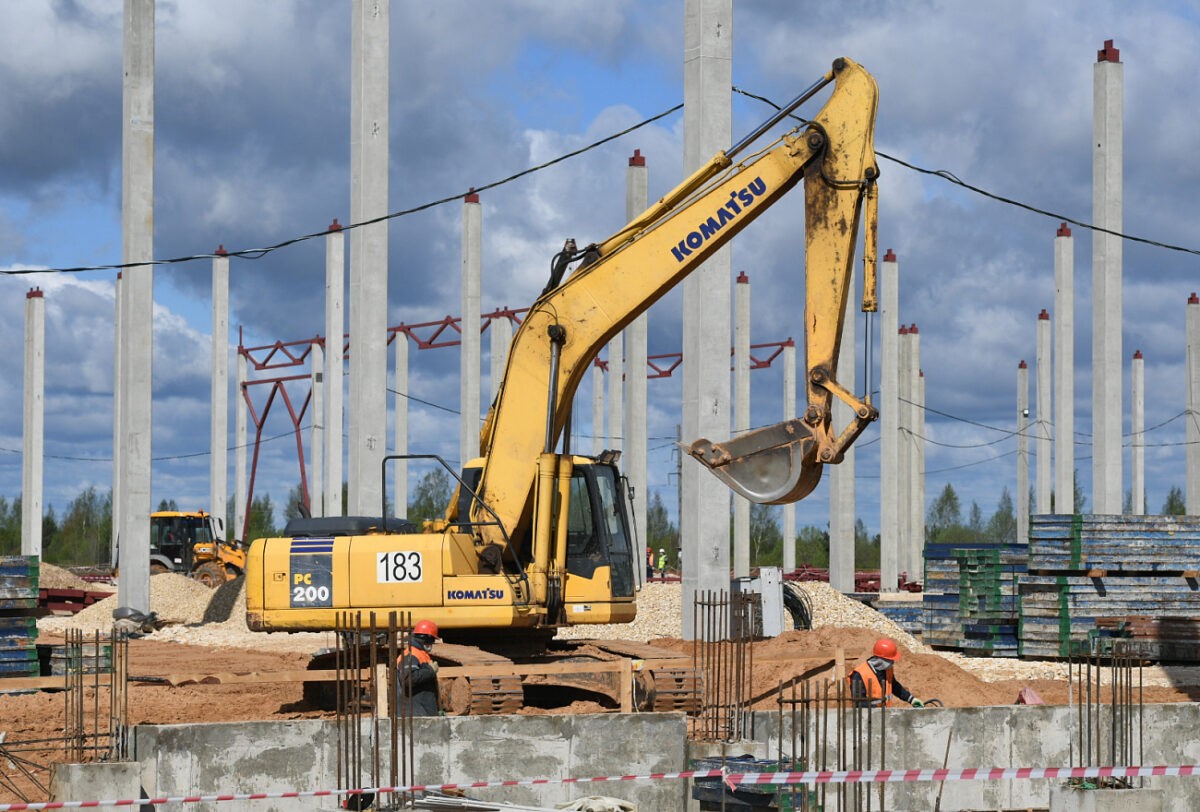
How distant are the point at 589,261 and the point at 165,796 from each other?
6.04 m

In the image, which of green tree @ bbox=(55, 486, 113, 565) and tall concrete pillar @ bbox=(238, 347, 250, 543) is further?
green tree @ bbox=(55, 486, 113, 565)

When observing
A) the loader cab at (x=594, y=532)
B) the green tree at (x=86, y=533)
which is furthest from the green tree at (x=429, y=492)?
the loader cab at (x=594, y=532)

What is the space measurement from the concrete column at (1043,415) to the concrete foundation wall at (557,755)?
32629 mm

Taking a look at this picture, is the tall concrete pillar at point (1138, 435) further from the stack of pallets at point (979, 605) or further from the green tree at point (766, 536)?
the green tree at point (766, 536)

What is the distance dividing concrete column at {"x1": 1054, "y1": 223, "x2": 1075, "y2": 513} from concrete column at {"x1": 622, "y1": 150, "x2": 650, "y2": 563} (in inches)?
368

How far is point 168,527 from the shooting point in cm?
4450

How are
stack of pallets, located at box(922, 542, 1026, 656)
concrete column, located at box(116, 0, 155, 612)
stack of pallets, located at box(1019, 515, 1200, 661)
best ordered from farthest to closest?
concrete column, located at box(116, 0, 155, 612) < stack of pallets, located at box(922, 542, 1026, 656) < stack of pallets, located at box(1019, 515, 1200, 661)

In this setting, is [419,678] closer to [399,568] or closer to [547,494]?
[399,568]

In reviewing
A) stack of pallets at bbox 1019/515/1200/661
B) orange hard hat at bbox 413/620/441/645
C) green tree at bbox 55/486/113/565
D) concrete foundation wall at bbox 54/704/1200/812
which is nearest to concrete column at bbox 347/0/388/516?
orange hard hat at bbox 413/620/441/645

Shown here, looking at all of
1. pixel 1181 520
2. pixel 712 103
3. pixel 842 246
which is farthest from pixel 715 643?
pixel 1181 520

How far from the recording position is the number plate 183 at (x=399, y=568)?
13.9m

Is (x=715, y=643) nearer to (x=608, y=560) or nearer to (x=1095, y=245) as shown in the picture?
(x=608, y=560)

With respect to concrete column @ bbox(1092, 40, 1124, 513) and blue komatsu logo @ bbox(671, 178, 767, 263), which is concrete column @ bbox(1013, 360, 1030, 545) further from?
blue komatsu logo @ bbox(671, 178, 767, 263)

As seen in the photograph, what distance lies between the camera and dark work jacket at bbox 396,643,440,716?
39.5ft
